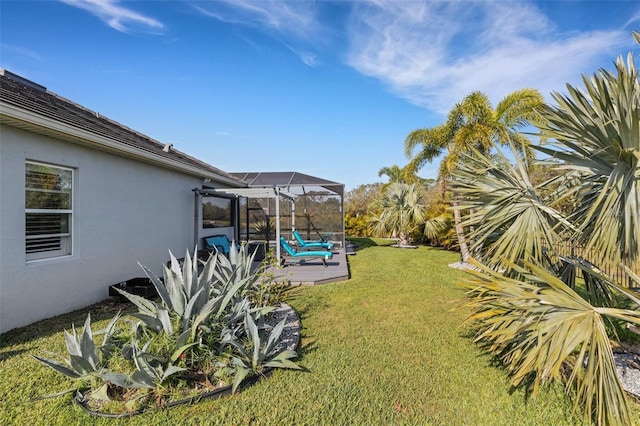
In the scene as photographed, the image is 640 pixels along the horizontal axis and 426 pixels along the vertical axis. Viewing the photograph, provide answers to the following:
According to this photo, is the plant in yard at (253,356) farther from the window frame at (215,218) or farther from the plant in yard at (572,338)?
the window frame at (215,218)

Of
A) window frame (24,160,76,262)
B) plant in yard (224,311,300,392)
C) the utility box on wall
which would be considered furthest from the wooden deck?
window frame (24,160,76,262)

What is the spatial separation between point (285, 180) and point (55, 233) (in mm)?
11248

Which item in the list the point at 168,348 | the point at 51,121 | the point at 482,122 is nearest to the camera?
the point at 168,348

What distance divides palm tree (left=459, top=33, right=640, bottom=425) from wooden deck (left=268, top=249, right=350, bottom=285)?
212 inches

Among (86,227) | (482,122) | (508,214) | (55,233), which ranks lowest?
(55,233)

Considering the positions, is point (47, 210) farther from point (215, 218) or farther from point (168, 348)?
point (215, 218)

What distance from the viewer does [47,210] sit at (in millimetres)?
5809

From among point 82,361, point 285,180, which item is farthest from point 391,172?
point 82,361

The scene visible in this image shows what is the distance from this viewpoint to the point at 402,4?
8664mm

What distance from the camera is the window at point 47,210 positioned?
5.54 meters

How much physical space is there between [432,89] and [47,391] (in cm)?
1400

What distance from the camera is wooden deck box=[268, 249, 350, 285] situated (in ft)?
29.3

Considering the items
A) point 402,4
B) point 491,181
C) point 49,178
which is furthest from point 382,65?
point 49,178

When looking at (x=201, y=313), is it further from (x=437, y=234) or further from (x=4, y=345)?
(x=437, y=234)
